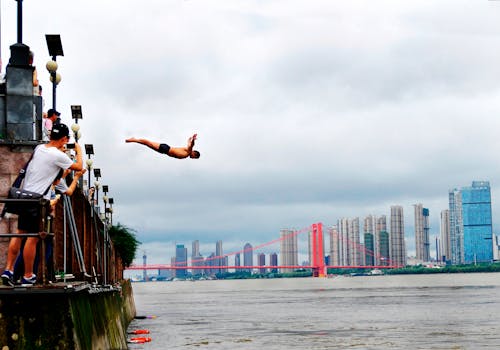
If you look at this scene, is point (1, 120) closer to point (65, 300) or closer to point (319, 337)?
point (65, 300)

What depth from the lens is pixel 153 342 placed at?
2686 centimetres

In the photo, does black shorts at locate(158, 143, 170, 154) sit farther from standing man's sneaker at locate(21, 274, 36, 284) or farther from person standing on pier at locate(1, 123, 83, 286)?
standing man's sneaker at locate(21, 274, 36, 284)

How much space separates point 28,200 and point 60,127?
1.09 metres

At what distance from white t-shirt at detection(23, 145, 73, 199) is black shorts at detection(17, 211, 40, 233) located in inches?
13.1

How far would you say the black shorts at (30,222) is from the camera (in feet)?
29.4

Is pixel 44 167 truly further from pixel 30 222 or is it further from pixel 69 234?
pixel 69 234

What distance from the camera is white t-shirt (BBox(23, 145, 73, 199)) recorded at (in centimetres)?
916

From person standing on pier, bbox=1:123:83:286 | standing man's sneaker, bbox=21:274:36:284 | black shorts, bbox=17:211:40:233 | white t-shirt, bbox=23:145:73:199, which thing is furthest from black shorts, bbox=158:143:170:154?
standing man's sneaker, bbox=21:274:36:284

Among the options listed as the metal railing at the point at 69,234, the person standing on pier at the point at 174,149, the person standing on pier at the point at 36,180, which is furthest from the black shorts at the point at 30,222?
the person standing on pier at the point at 174,149

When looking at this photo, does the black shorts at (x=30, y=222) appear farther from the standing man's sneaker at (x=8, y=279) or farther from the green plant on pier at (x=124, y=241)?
the green plant on pier at (x=124, y=241)

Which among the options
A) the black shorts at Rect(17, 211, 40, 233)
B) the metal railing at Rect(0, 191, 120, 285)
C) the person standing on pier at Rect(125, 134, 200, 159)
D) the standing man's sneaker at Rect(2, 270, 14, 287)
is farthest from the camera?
the person standing on pier at Rect(125, 134, 200, 159)

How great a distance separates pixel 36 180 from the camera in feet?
30.1

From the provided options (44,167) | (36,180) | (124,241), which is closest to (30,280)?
(36,180)

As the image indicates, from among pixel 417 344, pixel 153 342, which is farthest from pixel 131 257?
pixel 417 344
